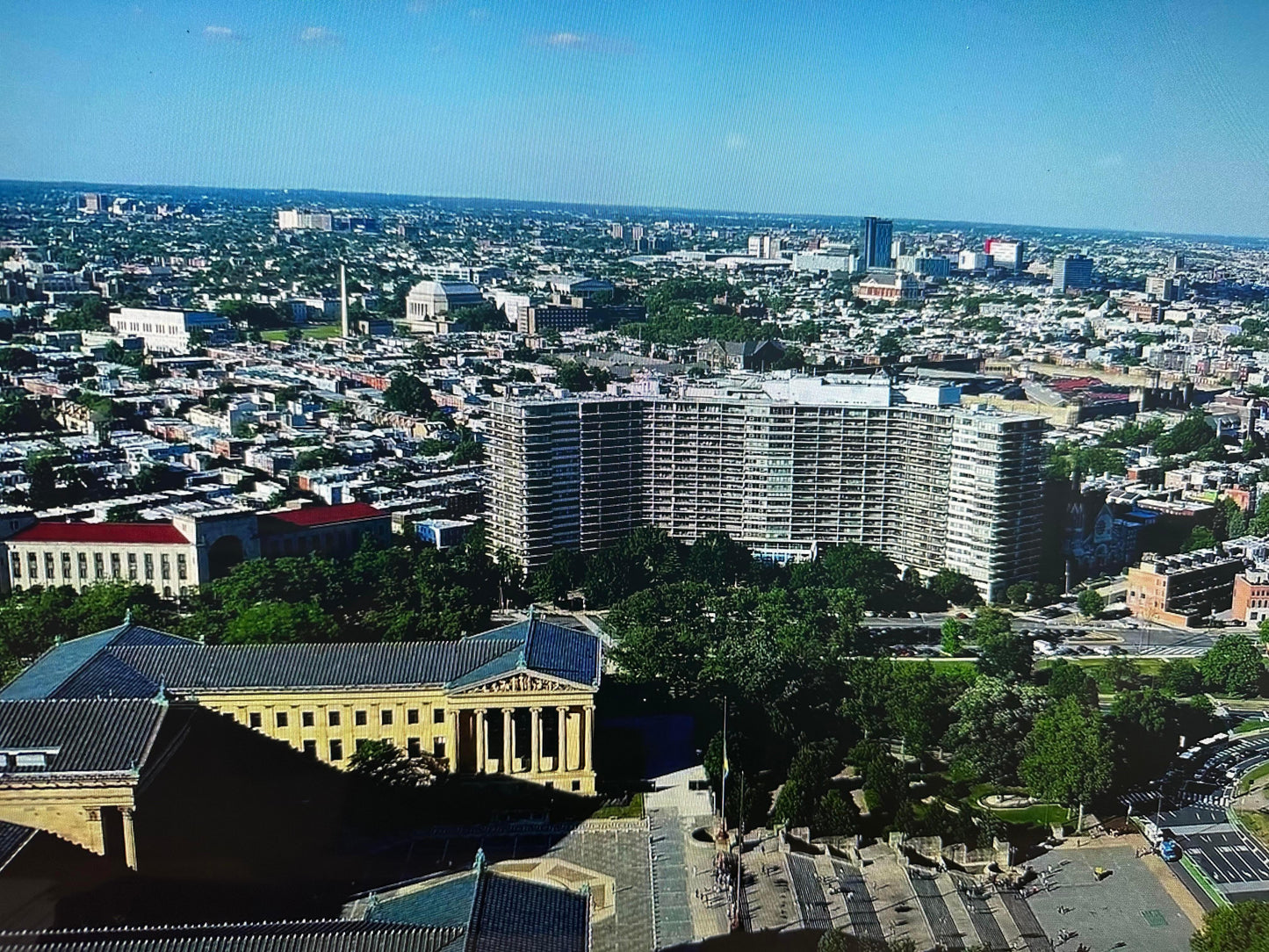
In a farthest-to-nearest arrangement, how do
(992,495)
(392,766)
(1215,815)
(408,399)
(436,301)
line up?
1. (436,301)
2. (408,399)
3. (992,495)
4. (1215,815)
5. (392,766)

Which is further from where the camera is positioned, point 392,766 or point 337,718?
point 337,718

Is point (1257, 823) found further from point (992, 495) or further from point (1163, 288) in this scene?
point (1163, 288)

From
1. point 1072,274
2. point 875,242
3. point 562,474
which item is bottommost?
point 562,474

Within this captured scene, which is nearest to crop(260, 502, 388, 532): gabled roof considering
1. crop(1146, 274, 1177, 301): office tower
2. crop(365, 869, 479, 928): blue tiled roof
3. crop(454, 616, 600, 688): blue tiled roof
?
crop(454, 616, 600, 688): blue tiled roof

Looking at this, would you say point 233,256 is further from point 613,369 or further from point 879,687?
point 879,687

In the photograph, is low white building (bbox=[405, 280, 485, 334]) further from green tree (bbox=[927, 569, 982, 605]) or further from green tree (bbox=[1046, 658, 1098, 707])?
green tree (bbox=[1046, 658, 1098, 707])

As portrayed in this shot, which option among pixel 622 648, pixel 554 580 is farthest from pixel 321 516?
pixel 622 648

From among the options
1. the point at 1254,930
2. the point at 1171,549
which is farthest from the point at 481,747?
the point at 1171,549

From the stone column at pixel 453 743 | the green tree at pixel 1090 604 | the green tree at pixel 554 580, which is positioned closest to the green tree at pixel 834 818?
the stone column at pixel 453 743
